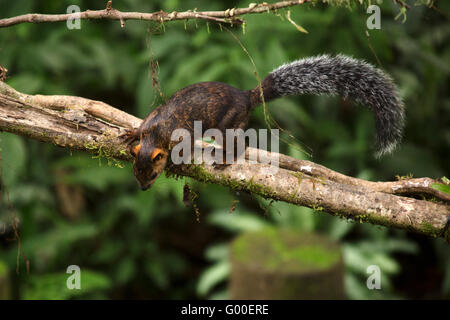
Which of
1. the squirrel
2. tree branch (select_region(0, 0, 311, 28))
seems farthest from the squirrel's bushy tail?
tree branch (select_region(0, 0, 311, 28))

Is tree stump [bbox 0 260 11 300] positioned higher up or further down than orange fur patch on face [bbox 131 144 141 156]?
further down

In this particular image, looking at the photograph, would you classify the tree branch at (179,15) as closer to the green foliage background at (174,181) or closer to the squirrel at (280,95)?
the squirrel at (280,95)

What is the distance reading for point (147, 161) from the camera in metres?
2.92

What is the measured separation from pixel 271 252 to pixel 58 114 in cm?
218

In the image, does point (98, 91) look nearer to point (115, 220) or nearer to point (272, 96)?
point (115, 220)

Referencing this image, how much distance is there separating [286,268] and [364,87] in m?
1.64

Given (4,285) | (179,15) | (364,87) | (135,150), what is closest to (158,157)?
(135,150)

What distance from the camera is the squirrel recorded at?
117 inches

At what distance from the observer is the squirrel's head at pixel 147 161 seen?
2.92 m

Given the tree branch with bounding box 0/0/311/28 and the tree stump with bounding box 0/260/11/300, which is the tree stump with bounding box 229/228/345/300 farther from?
the tree branch with bounding box 0/0/311/28

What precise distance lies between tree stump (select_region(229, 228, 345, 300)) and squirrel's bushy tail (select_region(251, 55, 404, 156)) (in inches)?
52.0

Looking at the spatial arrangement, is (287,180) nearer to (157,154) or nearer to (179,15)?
(157,154)

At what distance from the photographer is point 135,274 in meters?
6.38

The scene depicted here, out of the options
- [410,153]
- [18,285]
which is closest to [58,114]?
[18,285]
